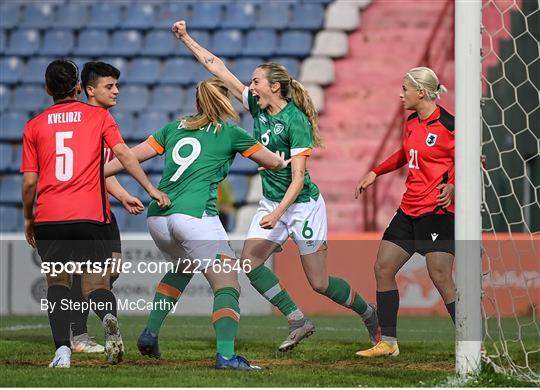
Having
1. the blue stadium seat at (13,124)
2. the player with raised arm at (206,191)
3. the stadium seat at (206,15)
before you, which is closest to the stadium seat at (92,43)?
the stadium seat at (206,15)

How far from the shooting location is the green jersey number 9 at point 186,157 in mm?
6629

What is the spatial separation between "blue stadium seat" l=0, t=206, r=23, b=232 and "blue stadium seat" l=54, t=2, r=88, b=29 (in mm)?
4009

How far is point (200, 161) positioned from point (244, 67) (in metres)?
10.1

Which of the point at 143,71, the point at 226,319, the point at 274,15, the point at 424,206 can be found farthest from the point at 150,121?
the point at 226,319

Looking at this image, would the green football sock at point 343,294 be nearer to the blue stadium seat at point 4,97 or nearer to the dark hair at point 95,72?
the dark hair at point 95,72

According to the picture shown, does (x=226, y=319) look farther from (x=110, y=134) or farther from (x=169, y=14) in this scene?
(x=169, y=14)

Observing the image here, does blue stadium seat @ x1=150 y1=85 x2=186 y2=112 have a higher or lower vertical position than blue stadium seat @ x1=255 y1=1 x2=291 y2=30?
lower

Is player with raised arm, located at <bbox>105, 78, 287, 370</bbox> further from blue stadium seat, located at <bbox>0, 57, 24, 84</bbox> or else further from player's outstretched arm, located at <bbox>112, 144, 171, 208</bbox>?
blue stadium seat, located at <bbox>0, 57, 24, 84</bbox>

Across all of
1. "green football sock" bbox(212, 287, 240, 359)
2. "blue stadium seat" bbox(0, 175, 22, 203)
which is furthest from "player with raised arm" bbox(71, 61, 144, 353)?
"blue stadium seat" bbox(0, 175, 22, 203)

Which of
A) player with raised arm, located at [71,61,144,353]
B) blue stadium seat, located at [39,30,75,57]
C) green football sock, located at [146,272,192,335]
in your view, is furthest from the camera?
blue stadium seat, located at [39,30,75,57]

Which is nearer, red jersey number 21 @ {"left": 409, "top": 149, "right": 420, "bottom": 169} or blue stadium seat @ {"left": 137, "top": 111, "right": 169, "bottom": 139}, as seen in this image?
red jersey number 21 @ {"left": 409, "top": 149, "right": 420, "bottom": 169}

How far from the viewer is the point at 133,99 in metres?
16.9

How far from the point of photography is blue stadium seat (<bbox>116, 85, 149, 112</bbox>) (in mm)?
16745

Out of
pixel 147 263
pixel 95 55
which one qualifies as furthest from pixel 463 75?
pixel 95 55
